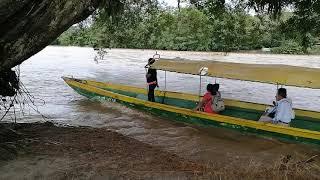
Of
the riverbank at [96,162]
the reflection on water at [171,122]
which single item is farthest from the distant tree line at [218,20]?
the riverbank at [96,162]

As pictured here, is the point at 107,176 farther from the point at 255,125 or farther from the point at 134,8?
the point at 134,8

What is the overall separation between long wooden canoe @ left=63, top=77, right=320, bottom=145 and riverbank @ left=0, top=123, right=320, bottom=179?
1551mm

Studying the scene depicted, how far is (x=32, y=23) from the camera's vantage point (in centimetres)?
552

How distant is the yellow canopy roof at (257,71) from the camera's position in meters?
9.03

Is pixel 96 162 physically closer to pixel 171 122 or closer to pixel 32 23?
pixel 32 23

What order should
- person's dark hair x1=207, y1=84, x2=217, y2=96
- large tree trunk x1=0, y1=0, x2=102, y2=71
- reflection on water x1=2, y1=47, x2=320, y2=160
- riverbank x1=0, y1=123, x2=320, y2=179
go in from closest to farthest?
large tree trunk x1=0, y1=0, x2=102, y2=71
riverbank x1=0, y1=123, x2=320, y2=179
reflection on water x1=2, y1=47, x2=320, y2=160
person's dark hair x1=207, y1=84, x2=217, y2=96

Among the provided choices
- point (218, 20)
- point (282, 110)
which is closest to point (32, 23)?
point (282, 110)

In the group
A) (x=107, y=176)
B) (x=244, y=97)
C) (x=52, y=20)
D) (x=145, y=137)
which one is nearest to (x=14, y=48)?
(x=52, y=20)

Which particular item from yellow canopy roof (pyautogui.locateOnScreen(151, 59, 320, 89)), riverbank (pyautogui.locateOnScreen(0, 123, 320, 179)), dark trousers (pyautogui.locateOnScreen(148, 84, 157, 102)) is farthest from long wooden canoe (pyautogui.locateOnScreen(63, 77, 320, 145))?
riverbank (pyautogui.locateOnScreen(0, 123, 320, 179))

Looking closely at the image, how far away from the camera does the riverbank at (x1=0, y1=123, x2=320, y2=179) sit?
5520mm

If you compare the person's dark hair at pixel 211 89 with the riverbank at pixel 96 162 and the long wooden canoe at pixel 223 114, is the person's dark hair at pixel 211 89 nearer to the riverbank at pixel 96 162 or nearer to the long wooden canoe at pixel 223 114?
the long wooden canoe at pixel 223 114

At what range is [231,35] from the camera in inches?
535

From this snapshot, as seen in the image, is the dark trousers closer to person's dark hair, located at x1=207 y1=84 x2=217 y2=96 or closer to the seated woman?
the seated woman

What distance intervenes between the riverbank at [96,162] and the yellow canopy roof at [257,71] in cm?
223
